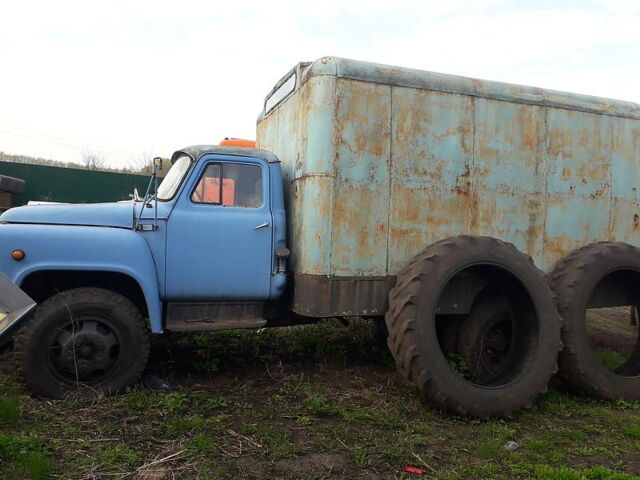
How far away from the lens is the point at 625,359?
563 centimetres

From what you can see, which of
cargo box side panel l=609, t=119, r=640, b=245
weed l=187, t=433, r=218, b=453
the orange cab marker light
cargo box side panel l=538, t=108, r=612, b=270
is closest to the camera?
weed l=187, t=433, r=218, b=453

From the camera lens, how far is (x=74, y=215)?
416 centimetres

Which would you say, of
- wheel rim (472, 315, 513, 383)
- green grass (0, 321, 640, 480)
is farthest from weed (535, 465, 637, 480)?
wheel rim (472, 315, 513, 383)

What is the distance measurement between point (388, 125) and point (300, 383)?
2542mm

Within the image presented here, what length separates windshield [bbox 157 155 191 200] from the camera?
443 cm

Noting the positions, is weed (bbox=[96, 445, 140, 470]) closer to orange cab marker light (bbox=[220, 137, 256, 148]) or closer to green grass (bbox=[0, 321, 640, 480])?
green grass (bbox=[0, 321, 640, 480])

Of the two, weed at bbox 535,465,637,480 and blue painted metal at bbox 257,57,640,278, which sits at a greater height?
blue painted metal at bbox 257,57,640,278

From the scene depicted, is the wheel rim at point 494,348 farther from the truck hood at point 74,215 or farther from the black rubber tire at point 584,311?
the truck hood at point 74,215

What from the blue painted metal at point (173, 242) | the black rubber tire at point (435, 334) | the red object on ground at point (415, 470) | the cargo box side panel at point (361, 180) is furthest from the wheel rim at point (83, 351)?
the red object on ground at point (415, 470)

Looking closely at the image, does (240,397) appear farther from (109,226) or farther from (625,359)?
(625,359)

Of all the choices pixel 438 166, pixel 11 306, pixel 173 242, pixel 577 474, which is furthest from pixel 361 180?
pixel 11 306

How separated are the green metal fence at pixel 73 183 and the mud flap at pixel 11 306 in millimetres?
12701

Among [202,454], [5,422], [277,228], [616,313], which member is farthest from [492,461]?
[616,313]

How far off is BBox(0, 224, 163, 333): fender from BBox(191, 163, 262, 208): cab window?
2.33ft
